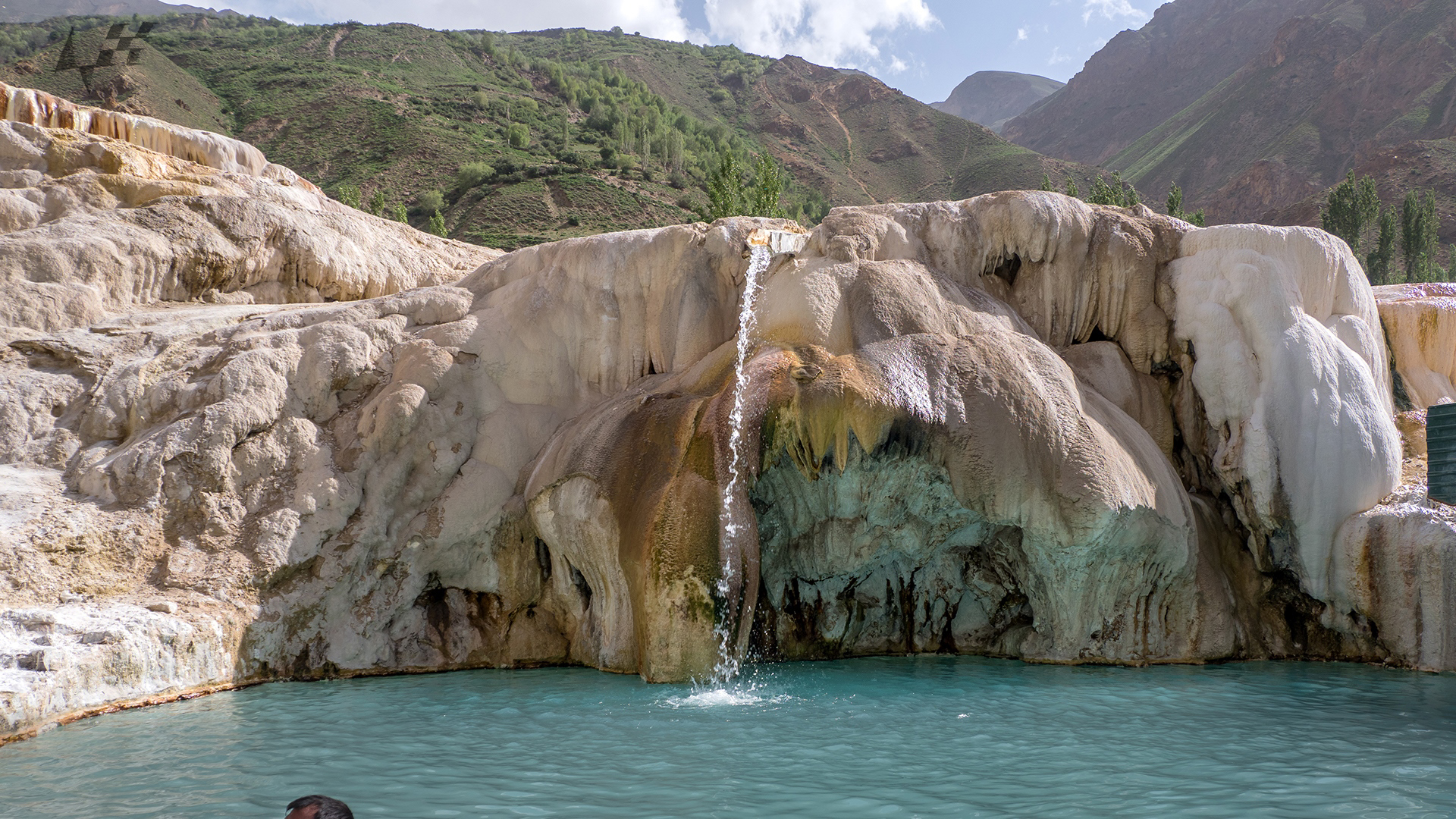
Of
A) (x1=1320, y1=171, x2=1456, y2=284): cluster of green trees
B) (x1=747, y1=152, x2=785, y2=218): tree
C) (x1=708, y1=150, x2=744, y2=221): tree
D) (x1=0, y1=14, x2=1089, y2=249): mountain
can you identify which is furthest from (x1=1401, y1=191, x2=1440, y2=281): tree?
(x1=0, y1=14, x2=1089, y2=249): mountain

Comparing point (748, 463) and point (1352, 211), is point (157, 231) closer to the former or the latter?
point (748, 463)

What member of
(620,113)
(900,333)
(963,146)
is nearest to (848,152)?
(963,146)

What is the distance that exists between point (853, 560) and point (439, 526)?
4714 millimetres

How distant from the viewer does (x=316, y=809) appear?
420 cm

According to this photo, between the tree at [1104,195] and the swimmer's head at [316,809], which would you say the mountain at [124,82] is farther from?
the swimmer's head at [316,809]

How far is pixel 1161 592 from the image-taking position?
412 inches

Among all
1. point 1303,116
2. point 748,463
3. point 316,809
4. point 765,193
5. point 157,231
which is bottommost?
point 316,809

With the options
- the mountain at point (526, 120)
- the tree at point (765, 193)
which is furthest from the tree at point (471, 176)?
the tree at point (765, 193)

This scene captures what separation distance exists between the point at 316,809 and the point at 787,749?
3.60 metres

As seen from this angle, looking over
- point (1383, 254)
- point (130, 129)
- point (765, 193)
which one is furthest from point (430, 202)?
point (1383, 254)

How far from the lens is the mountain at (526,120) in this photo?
56.2 metres

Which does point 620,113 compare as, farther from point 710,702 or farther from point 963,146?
point 710,702

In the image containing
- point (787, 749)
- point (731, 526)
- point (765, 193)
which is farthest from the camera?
point (765, 193)

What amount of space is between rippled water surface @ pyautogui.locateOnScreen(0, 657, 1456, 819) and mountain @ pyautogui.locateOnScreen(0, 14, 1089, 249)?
108 ft
